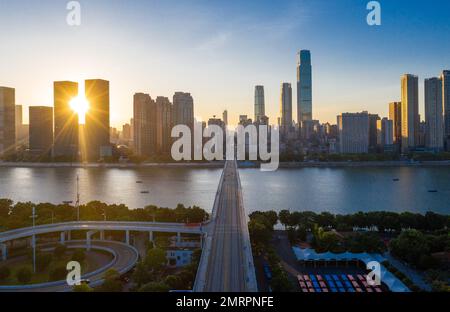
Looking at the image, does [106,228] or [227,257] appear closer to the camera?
[227,257]

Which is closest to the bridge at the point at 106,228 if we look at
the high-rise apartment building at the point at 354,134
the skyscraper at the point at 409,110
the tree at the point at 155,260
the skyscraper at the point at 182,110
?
the tree at the point at 155,260

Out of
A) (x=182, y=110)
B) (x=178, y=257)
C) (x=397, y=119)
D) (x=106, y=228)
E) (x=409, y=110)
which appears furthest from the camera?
(x=397, y=119)

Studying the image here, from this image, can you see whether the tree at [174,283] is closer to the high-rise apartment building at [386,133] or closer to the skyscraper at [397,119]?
the high-rise apartment building at [386,133]

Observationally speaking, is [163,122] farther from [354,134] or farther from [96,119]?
[354,134]

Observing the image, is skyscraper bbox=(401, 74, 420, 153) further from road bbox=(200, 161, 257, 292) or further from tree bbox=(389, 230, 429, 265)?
road bbox=(200, 161, 257, 292)

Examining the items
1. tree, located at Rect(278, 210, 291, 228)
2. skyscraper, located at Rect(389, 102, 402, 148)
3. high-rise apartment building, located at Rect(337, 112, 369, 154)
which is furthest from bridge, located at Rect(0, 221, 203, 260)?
skyscraper, located at Rect(389, 102, 402, 148)

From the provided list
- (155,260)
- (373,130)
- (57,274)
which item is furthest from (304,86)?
(57,274)
